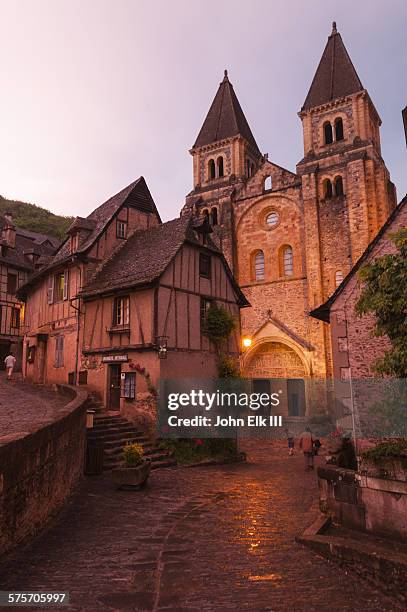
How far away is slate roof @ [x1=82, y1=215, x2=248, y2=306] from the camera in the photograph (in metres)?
14.8

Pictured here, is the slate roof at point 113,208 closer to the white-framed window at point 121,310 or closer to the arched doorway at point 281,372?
the white-framed window at point 121,310

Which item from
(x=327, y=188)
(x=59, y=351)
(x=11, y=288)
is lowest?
(x=59, y=351)

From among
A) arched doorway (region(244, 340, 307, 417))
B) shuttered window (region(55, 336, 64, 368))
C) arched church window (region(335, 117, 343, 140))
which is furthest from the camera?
arched church window (region(335, 117, 343, 140))

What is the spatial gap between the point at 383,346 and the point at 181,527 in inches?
200

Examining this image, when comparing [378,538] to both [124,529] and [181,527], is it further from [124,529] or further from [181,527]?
[124,529]

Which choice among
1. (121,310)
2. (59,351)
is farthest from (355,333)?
(59,351)

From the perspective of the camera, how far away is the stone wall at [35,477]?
5086mm

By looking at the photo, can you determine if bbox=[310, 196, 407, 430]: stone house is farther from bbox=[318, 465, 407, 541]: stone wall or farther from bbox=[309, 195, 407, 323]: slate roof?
bbox=[318, 465, 407, 541]: stone wall

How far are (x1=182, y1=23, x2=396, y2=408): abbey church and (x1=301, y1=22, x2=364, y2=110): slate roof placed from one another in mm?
77

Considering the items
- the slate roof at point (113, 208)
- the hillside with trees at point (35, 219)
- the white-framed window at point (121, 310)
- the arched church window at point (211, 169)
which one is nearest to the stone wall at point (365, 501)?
the white-framed window at point (121, 310)

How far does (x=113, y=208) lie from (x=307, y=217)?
42.1 ft

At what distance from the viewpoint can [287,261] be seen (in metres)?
28.0

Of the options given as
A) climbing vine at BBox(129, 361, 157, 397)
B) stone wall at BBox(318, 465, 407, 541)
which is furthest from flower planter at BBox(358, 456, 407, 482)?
climbing vine at BBox(129, 361, 157, 397)

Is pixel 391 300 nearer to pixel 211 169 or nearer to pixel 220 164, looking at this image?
pixel 220 164
